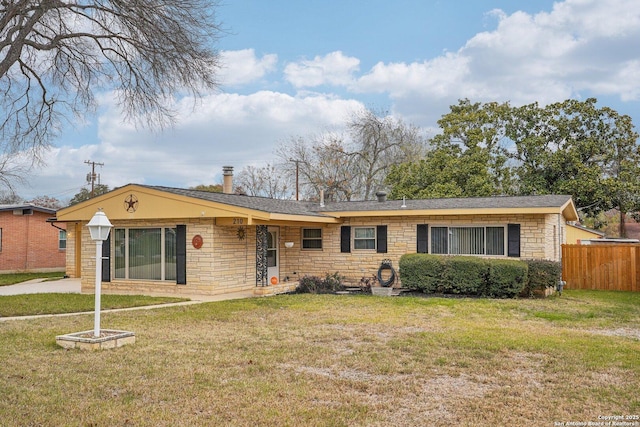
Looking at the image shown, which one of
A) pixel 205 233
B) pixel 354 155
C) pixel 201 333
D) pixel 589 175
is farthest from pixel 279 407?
pixel 354 155

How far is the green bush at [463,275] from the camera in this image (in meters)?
13.7

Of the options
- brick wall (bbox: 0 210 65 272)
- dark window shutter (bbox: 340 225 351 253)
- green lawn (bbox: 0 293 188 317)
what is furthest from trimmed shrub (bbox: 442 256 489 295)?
brick wall (bbox: 0 210 65 272)

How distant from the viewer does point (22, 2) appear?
12.3 meters

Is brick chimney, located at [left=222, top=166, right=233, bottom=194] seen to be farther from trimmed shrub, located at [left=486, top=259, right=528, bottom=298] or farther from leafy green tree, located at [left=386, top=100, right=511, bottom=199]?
leafy green tree, located at [left=386, top=100, right=511, bottom=199]

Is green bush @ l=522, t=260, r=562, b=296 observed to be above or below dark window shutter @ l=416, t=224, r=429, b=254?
below

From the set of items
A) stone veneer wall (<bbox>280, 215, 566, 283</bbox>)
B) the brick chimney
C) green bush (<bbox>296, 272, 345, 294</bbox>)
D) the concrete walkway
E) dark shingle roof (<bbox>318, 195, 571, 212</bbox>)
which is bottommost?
the concrete walkway

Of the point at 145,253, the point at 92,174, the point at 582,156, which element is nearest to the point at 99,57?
the point at 145,253

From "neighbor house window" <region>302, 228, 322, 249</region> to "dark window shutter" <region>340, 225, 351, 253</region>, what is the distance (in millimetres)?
790

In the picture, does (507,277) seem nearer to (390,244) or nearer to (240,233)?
(390,244)

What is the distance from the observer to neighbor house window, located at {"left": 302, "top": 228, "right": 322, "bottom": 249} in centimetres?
1770

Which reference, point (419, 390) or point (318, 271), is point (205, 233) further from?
point (419, 390)

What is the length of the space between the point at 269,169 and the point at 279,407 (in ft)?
117

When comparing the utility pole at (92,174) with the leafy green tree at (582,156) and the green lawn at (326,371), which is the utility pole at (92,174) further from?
the green lawn at (326,371)

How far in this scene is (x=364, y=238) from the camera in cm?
1700
